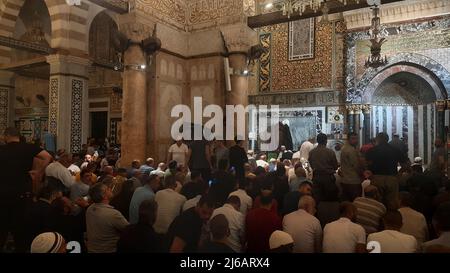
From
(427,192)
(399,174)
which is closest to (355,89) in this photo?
(399,174)

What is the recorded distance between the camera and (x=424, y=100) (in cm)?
1075

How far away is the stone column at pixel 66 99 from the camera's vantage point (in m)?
8.38

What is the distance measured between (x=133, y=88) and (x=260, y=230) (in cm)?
479

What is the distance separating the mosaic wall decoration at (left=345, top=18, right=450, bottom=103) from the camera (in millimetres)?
10070

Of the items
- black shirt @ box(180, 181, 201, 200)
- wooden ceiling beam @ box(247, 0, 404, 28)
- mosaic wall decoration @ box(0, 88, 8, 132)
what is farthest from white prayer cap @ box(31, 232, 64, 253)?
mosaic wall decoration @ box(0, 88, 8, 132)

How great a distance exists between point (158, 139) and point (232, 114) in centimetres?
177

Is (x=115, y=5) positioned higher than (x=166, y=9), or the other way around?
(x=166, y=9)

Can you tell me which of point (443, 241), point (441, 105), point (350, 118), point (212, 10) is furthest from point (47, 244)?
point (441, 105)

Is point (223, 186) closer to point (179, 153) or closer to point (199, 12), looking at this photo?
point (179, 153)

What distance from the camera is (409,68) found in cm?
1051

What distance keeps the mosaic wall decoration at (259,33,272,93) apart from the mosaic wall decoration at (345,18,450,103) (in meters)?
2.92

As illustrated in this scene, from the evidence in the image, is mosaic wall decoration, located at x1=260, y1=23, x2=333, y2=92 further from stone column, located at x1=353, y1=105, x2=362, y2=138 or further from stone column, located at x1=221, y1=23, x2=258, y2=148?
stone column, located at x1=221, y1=23, x2=258, y2=148

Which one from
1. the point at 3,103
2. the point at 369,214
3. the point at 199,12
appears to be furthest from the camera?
the point at 3,103

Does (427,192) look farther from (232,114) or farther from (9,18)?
(9,18)
